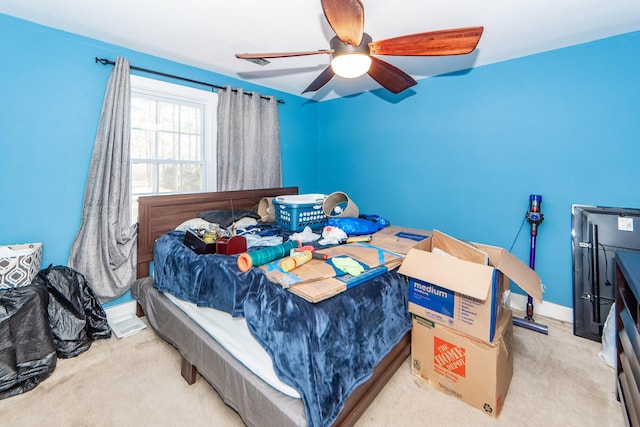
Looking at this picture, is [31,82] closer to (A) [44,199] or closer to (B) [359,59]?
(A) [44,199]

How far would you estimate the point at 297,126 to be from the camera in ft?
13.3

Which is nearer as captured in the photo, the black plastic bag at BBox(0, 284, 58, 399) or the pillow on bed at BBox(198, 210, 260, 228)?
the black plastic bag at BBox(0, 284, 58, 399)

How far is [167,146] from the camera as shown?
2.88 m

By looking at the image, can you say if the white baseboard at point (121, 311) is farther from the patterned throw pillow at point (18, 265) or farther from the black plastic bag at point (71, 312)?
the patterned throw pillow at point (18, 265)

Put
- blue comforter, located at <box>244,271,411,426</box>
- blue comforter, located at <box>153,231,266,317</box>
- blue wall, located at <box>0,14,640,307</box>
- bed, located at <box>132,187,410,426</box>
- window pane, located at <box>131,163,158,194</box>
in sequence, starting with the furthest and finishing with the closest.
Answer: window pane, located at <box>131,163,158,194</box>
blue wall, located at <box>0,14,640,307</box>
blue comforter, located at <box>153,231,266,317</box>
bed, located at <box>132,187,410,426</box>
blue comforter, located at <box>244,271,411,426</box>

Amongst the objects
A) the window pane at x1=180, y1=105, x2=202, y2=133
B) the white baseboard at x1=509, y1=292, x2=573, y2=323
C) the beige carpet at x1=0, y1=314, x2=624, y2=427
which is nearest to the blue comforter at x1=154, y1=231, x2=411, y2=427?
the beige carpet at x1=0, y1=314, x2=624, y2=427

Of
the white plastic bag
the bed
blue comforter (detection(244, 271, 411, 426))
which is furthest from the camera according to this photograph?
the white plastic bag

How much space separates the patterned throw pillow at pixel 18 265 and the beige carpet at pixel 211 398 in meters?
0.63

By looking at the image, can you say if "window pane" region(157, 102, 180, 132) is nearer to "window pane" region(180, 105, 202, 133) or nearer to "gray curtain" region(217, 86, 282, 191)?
"window pane" region(180, 105, 202, 133)

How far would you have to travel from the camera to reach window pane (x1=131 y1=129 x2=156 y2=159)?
2660mm

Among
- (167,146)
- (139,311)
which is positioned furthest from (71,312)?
(167,146)

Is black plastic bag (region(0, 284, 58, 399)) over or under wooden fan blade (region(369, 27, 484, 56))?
under

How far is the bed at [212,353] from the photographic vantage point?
4.14ft

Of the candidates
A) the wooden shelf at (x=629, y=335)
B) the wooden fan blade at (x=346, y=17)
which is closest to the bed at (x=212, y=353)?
the wooden shelf at (x=629, y=335)
